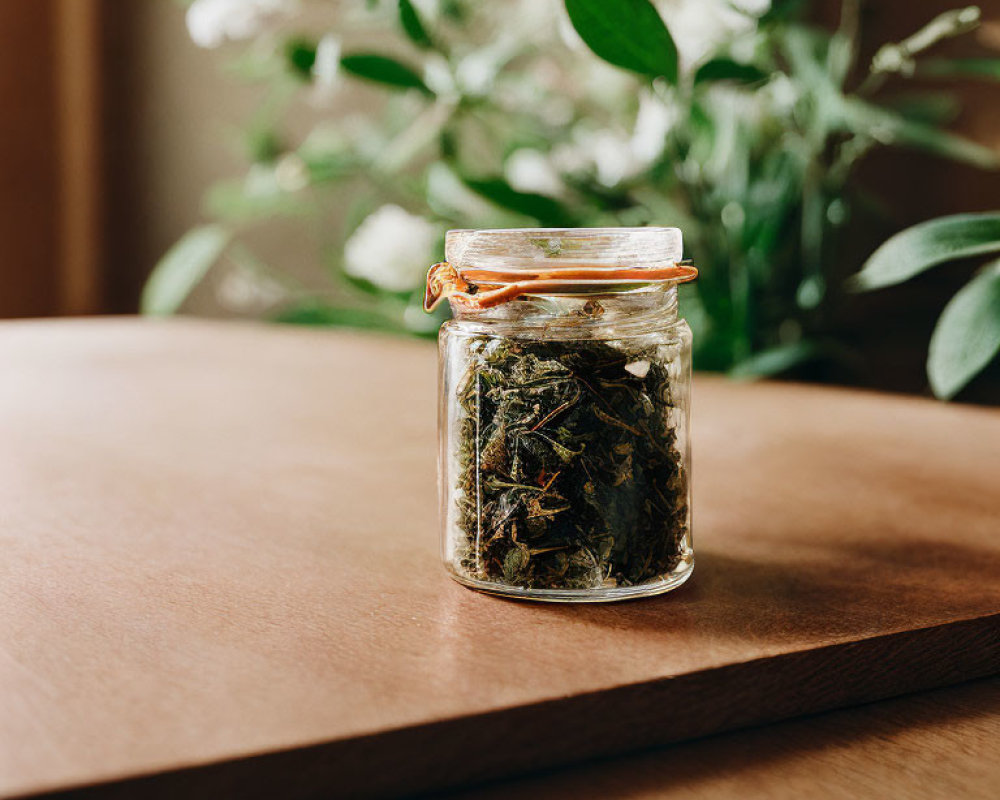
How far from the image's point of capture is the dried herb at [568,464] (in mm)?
424

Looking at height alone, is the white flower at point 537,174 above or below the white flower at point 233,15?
below

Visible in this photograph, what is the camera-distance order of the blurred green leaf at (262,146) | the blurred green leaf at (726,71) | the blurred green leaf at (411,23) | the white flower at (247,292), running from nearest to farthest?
1. the blurred green leaf at (726,71)
2. the blurred green leaf at (411,23)
3. the blurred green leaf at (262,146)
4. the white flower at (247,292)

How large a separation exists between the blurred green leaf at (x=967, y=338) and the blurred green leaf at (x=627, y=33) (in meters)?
0.22

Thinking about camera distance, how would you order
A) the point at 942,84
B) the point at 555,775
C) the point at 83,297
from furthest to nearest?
the point at 83,297
the point at 942,84
the point at 555,775

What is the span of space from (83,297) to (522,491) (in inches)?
83.3

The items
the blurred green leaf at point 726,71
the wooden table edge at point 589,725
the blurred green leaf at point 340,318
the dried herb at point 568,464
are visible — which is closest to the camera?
the wooden table edge at point 589,725

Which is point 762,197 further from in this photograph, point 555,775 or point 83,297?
point 83,297

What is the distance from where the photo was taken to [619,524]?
43 centimetres

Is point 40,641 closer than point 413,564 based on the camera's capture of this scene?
Yes

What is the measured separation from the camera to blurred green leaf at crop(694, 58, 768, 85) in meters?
0.80

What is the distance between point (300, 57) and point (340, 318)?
34 cm

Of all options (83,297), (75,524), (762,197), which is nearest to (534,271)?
(75,524)

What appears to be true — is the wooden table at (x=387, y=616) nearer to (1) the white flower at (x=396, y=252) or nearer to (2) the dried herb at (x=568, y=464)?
(2) the dried herb at (x=568, y=464)

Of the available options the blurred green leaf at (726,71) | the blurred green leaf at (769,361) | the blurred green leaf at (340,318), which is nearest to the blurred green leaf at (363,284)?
the blurred green leaf at (340,318)
